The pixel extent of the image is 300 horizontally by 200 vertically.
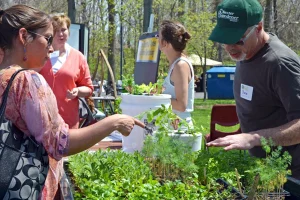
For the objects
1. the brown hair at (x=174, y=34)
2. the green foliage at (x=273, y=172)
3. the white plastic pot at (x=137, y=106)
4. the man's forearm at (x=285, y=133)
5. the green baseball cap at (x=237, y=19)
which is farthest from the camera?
the brown hair at (x=174, y=34)

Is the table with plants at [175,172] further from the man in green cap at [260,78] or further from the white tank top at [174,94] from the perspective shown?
the white tank top at [174,94]

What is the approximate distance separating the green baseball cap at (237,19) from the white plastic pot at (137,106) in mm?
694

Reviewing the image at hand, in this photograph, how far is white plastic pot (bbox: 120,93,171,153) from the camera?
289cm

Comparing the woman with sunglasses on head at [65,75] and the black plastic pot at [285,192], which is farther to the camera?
the woman with sunglasses on head at [65,75]

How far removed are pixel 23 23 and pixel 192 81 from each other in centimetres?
212

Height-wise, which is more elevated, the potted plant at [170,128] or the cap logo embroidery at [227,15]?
the cap logo embroidery at [227,15]

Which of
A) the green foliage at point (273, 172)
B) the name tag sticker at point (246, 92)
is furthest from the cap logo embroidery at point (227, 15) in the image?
the green foliage at point (273, 172)

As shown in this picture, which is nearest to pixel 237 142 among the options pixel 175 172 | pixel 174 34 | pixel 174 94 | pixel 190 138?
pixel 175 172

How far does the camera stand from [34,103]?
165 cm

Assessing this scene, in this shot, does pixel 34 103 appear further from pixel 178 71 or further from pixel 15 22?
pixel 178 71

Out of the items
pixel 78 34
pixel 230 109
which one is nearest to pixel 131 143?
pixel 230 109

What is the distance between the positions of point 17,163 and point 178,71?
7.07ft

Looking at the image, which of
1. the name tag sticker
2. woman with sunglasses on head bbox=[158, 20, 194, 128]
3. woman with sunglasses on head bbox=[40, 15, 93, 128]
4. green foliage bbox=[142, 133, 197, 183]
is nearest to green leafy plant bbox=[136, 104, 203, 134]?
green foliage bbox=[142, 133, 197, 183]

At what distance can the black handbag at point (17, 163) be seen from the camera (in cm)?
161
